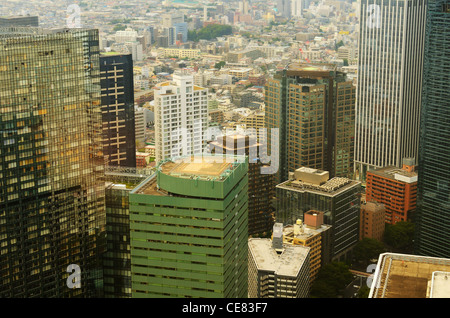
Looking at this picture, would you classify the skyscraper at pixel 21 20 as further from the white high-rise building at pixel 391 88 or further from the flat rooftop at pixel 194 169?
the white high-rise building at pixel 391 88

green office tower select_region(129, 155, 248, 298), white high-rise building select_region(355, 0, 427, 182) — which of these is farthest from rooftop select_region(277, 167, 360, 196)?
green office tower select_region(129, 155, 248, 298)

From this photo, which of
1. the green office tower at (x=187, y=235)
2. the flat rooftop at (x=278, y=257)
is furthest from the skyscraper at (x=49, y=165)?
the flat rooftop at (x=278, y=257)

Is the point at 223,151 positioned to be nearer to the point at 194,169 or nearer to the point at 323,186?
the point at 323,186

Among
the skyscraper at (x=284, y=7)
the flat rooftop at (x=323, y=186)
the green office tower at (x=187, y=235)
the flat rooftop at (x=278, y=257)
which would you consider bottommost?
the flat rooftop at (x=278, y=257)

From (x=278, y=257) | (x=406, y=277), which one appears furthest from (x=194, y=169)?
(x=278, y=257)

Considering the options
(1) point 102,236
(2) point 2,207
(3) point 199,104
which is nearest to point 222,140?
(3) point 199,104

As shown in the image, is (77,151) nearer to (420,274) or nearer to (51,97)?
(51,97)
